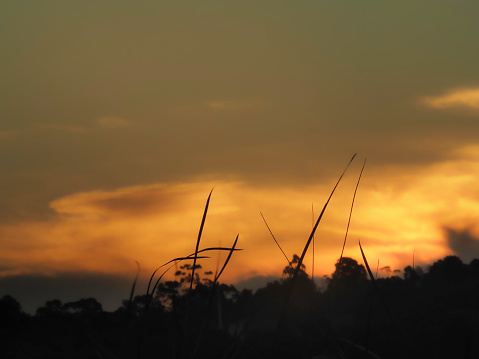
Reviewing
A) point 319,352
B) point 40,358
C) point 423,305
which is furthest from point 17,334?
point 319,352

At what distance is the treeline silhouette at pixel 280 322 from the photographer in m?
3.22

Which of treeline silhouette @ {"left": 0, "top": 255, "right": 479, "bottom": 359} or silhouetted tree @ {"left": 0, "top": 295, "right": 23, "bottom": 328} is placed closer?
treeline silhouette @ {"left": 0, "top": 255, "right": 479, "bottom": 359}

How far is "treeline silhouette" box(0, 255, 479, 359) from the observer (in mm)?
3217

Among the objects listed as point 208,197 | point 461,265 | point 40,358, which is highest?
point 461,265

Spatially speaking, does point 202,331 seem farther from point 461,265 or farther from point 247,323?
point 461,265

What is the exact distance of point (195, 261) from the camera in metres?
3.18

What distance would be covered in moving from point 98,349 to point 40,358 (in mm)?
12390

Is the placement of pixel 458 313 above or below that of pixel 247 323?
above

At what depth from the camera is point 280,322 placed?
8.74ft

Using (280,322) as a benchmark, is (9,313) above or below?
above

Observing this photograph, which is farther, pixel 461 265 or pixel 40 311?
pixel 40 311

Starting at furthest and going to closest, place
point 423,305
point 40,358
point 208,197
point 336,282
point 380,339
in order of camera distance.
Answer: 1. point 40,358
2. point 423,305
3. point 380,339
4. point 336,282
5. point 208,197

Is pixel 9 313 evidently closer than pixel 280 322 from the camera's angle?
No

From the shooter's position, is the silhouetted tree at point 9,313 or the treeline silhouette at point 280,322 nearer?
the treeline silhouette at point 280,322
